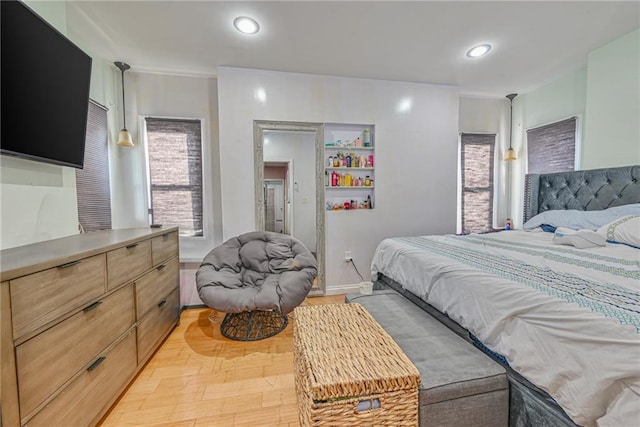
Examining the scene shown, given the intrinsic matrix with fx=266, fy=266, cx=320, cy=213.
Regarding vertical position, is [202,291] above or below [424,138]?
below

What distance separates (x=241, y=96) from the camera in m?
2.91

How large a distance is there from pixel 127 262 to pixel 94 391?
2.21 feet

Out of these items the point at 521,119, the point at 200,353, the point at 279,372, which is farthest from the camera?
the point at 521,119

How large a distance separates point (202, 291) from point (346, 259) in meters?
1.70

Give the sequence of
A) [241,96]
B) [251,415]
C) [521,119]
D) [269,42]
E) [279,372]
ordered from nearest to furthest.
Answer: [251,415] → [279,372] → [269,42] → [241,96] → [521,119]

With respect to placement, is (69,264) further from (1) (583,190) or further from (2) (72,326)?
(1) (583,190)

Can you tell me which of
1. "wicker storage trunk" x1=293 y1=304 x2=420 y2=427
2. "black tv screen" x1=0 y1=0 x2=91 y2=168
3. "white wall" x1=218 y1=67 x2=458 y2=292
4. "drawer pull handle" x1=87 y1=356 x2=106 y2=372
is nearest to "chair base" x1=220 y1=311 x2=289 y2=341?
"white wall" x1=218 y1=67 x2=458 y2=292

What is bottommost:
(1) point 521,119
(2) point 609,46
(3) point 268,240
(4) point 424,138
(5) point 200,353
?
(5) point 200,353

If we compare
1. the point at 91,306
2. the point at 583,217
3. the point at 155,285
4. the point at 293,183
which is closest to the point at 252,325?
the point at 155,285

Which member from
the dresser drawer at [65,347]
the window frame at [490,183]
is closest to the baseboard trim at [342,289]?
the window frame at [490,183]

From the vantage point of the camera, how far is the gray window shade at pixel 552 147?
3.07 meters

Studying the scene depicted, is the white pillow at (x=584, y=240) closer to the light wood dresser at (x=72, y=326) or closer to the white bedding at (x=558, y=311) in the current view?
the white bedding at (x=558, y=311)

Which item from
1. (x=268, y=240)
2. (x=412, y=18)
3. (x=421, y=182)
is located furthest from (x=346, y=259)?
(x=412, y=18)

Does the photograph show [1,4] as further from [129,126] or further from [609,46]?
[609,46]
